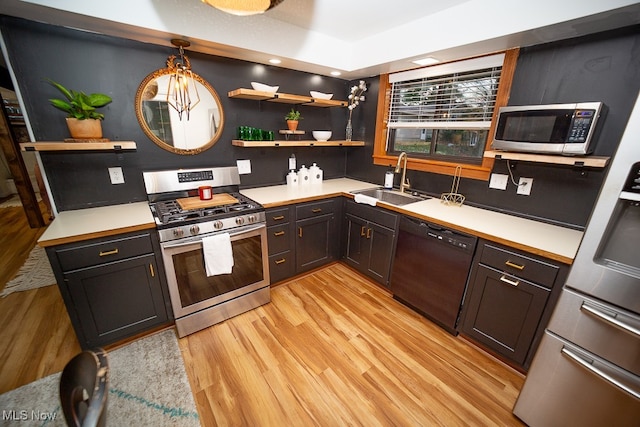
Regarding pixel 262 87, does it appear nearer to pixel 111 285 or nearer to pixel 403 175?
pixel 403 175

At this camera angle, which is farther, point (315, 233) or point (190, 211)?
point (315, 233)

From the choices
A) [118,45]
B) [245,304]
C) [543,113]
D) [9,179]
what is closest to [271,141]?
[118,45]

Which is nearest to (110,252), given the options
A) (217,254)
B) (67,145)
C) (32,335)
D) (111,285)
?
(111,285)

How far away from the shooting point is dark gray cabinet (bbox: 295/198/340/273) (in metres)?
2.49

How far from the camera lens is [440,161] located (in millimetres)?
2449

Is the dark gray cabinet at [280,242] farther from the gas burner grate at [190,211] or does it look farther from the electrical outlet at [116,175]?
the electrical outlet at [116,175]

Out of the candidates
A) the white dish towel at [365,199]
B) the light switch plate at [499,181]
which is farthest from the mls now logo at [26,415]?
the light switch plate at [499,181]

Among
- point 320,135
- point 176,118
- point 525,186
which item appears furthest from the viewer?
point 320,135

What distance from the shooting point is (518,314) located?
159cm

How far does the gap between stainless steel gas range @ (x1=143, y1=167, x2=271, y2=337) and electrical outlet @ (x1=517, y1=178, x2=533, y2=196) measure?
205 centimetres

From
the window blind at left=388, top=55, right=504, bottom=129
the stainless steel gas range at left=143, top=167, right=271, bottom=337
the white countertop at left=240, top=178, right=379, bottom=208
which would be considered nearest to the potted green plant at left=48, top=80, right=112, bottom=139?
the stainless steel gas range at left=143, top=167, right=271, bottom=337

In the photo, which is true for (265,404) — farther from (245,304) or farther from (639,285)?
(639,285)

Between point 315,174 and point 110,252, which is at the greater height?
point 315,174

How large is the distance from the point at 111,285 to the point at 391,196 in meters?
2.50
